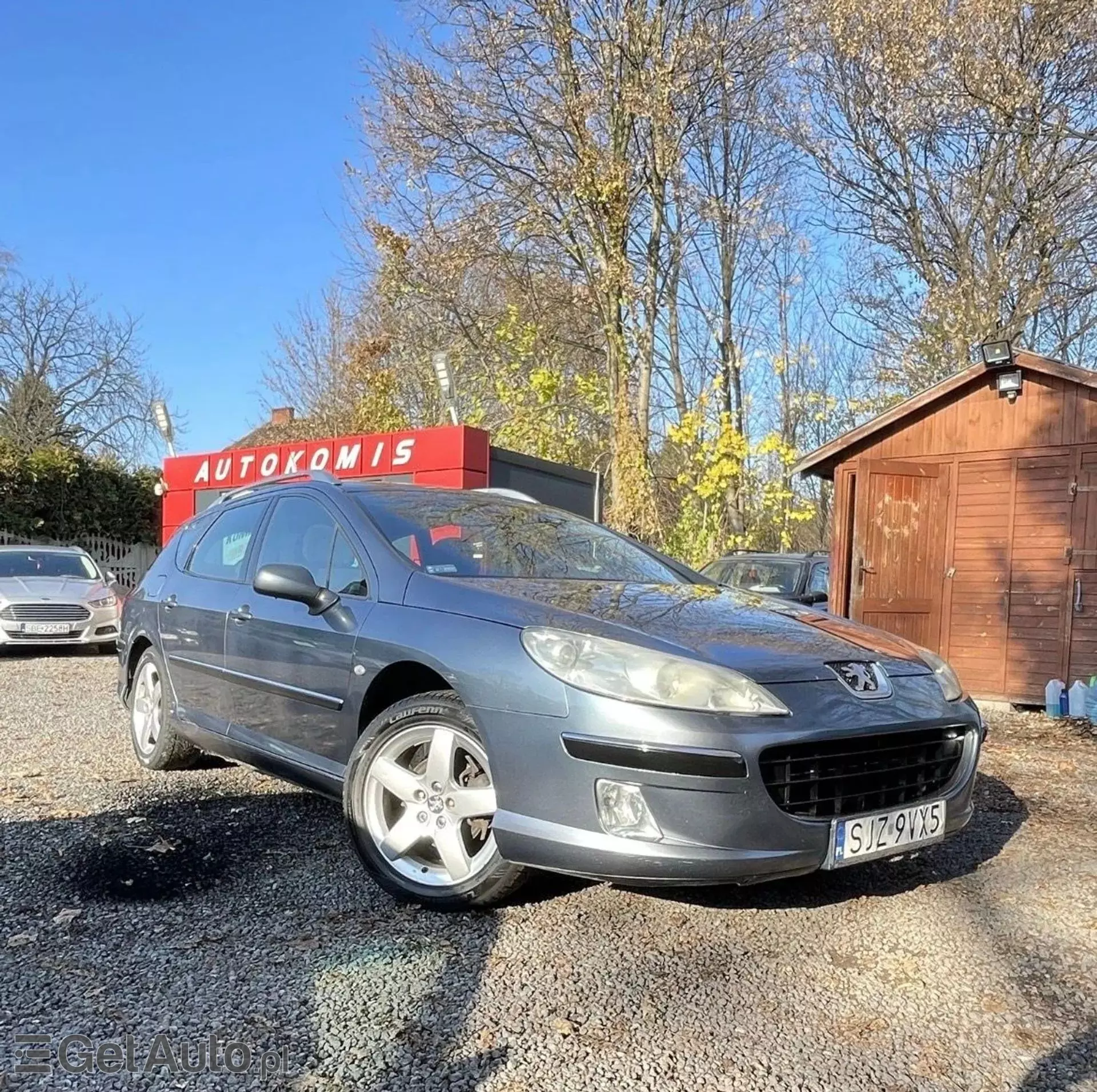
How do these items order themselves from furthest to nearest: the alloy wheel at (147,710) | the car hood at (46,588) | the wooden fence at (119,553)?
the wooden fence at (119,553) → the car hood at (46,588) → the alloy wheel at (147,710)

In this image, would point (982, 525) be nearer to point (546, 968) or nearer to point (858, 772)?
point (858, 772)

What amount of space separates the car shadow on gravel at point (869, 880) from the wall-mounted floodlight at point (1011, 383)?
542cm

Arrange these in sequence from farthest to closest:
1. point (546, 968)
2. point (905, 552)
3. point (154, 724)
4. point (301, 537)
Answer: point (905, 552) → point (154, 724) → point (301, 537) → point (546, 968)

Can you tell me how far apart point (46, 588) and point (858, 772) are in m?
11.1

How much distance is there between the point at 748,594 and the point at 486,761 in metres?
1.69

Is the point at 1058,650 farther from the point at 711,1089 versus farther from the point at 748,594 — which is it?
the point at 711,1089

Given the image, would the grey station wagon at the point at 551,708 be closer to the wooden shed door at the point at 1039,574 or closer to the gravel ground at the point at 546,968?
the gravel ground at the point at 546,968

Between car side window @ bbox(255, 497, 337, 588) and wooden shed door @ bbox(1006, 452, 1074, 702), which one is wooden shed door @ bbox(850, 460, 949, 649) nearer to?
wooden shed door @ bbox(1006, 452, 1074, 702)

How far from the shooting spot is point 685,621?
3139mm

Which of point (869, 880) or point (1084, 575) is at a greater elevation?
point (1084, 575)

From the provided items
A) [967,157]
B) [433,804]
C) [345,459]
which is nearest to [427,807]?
[433,804]

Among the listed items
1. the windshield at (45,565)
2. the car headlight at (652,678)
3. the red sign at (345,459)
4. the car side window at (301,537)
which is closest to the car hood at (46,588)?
the windshield at (45,565)

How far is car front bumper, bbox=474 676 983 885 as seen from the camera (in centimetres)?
259

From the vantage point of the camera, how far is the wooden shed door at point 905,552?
9.23 metres
